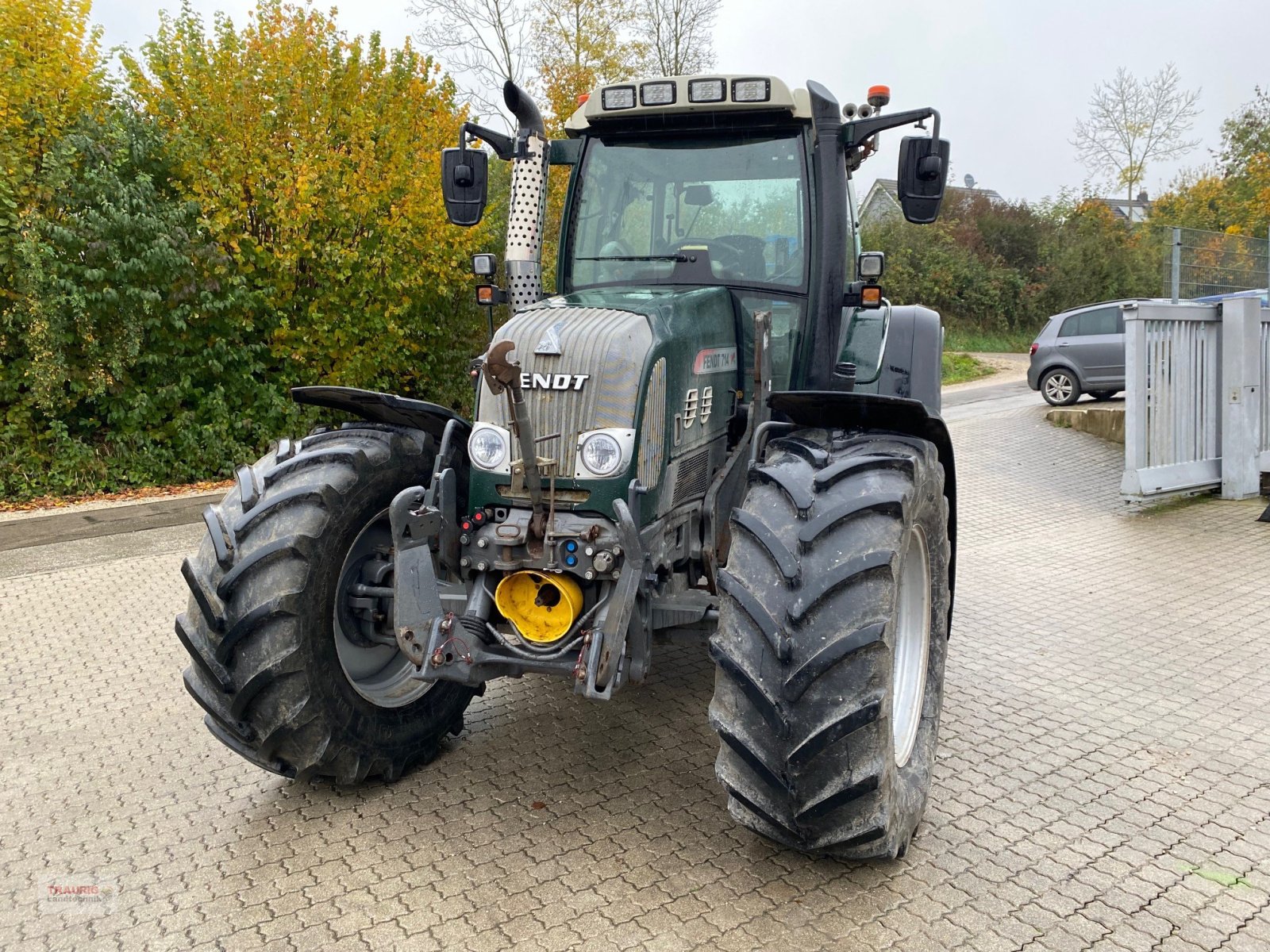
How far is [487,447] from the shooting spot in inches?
141

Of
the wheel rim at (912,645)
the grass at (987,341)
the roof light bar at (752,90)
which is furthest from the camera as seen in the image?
the grass at (987,341)

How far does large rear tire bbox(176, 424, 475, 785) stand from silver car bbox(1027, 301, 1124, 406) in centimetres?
1476

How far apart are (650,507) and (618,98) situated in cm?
195

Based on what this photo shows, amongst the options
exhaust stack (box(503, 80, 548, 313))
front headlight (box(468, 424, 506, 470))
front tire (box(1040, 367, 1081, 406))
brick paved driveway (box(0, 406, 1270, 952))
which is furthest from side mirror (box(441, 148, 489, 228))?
front tire (box(1040, 367, 1081, 406))

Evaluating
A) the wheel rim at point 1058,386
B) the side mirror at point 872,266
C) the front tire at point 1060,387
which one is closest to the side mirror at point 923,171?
the side mirror at point 872,266

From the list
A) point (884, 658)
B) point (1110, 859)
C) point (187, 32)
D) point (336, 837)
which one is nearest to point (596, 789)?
point (336, 837)

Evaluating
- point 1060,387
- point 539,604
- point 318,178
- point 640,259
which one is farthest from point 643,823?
point 1060,387

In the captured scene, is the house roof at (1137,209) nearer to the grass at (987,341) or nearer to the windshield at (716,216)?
the grass at (987,341)

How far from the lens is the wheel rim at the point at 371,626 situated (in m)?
3.81

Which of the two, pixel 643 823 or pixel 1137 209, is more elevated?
pixel 1137 209

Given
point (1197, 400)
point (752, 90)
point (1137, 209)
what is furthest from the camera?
point (1137, 209)

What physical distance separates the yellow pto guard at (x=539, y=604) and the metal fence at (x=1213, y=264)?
9447mm

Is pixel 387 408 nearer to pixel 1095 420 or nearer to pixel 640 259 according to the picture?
pixel 640 259

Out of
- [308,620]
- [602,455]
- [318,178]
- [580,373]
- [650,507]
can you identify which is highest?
[318,178]
